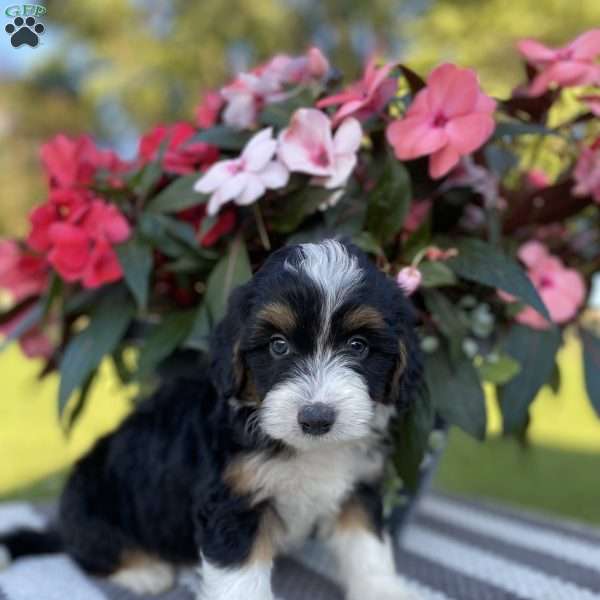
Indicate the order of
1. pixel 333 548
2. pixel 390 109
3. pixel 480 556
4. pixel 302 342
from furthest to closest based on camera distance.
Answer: pixel 480 556 < pixel 390 109 < pixel 333 548 < pixel 302 342

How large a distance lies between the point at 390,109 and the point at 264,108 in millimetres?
476

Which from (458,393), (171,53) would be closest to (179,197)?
(458,393)

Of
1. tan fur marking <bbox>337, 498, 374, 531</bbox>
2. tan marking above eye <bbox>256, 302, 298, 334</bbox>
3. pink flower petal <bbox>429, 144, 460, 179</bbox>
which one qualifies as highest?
pink flower petal <bbox>429, 144, 460, 179</bbox>

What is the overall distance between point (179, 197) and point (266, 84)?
0.55 m

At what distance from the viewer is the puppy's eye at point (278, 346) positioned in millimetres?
1901

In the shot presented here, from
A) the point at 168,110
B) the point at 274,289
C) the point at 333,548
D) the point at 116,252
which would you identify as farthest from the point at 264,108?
the point at 168,110

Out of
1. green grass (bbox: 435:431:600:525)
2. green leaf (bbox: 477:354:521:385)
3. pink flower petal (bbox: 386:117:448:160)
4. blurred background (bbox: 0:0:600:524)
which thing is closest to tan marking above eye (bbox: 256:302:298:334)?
pink flower petal (bbox: 386:117:448:160)

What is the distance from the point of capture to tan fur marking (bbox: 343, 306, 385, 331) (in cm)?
187

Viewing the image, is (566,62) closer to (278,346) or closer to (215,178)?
(215,178)

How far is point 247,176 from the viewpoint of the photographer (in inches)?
93.4

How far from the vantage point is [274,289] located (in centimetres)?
188

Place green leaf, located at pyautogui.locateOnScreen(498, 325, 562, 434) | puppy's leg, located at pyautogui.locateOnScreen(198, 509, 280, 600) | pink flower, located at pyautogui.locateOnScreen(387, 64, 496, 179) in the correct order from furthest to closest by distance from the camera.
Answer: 1. green leaf, located at pyautogui.locateOnScreen(498, 325, 562, 434)
2. pink flower, located at pyautogui.locateOnScreen(387, 64, 496, 179)
3. puppy's leg, located at pyautogui.locateOnScreen(198, 509, 280, 600)

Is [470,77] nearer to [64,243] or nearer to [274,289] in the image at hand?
[274,289]

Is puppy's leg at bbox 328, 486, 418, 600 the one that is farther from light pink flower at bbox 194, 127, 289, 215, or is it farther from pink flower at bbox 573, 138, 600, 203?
pink flower at bbox 573, 138, 600, 203
